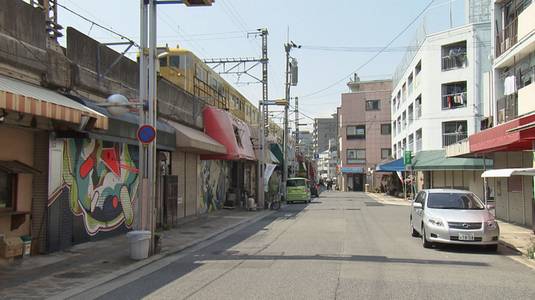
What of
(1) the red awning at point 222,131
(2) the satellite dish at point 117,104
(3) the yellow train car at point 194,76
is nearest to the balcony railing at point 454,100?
(3) the yellow train car at point 194,76

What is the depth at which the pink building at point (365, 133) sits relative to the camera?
266ft

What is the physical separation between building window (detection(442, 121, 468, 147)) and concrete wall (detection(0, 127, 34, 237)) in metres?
35.8

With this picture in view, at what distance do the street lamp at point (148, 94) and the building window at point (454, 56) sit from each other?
109 ft

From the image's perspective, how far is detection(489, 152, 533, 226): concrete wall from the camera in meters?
21.7

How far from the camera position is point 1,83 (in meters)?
9.66

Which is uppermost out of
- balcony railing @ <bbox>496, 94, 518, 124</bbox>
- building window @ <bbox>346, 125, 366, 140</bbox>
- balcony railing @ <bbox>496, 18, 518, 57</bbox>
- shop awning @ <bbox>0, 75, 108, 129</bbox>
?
building window @ <bbox>346, 125, 366, 140</bbox>

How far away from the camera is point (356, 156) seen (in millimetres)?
85562

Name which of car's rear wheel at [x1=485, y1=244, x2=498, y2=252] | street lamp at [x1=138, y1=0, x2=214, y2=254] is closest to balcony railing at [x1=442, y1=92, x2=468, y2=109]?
car's rear wheel at [x1=485, y1=244, x2=498, y2=252]

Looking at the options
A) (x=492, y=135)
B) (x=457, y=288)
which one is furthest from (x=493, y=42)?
(x=457, y=288)

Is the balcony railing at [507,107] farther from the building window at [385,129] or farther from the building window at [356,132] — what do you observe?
the building window at [356,132]

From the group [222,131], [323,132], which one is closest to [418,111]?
[222,131]

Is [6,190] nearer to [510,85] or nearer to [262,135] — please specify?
[510,85]

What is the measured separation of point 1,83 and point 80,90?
439cm

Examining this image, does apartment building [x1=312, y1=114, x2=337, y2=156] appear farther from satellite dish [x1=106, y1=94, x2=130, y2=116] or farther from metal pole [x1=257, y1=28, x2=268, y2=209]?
satellite dish [x1=106, y1=94, x2=130, y2=116]
